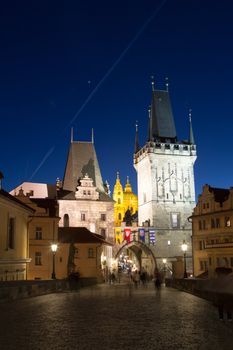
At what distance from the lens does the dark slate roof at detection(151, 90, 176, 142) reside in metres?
87.4

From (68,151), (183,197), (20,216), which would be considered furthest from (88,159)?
(20,216)

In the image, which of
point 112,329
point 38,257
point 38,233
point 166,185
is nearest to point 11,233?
point 38,233

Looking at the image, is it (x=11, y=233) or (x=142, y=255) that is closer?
(x=11, y=233)

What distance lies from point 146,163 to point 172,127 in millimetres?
9895

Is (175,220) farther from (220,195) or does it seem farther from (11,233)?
(11,233)

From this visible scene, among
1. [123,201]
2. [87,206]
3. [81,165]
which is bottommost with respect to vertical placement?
[87,206]

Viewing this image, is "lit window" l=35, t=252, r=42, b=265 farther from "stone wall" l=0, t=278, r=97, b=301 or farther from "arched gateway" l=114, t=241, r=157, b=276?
"arched gateway" l=114, t=241, r=157, b=276

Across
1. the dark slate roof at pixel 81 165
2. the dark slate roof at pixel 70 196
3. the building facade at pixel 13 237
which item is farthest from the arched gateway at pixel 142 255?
the building facade at pixel 13 237

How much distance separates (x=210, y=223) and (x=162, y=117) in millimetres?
38438

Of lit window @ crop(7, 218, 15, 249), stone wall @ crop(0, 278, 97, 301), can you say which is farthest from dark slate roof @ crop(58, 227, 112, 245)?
stone wall @ crop(0, 278, 97, 301)

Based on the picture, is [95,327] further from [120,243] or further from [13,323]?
→ [120,243]

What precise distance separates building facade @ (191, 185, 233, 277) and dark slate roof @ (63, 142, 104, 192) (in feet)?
75.1

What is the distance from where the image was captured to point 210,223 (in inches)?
2164

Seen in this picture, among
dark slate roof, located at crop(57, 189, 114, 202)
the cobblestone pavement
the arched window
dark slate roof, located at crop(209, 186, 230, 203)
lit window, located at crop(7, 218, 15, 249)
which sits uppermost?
dark slate roof, located at crop(57, 189, 114, 202)
